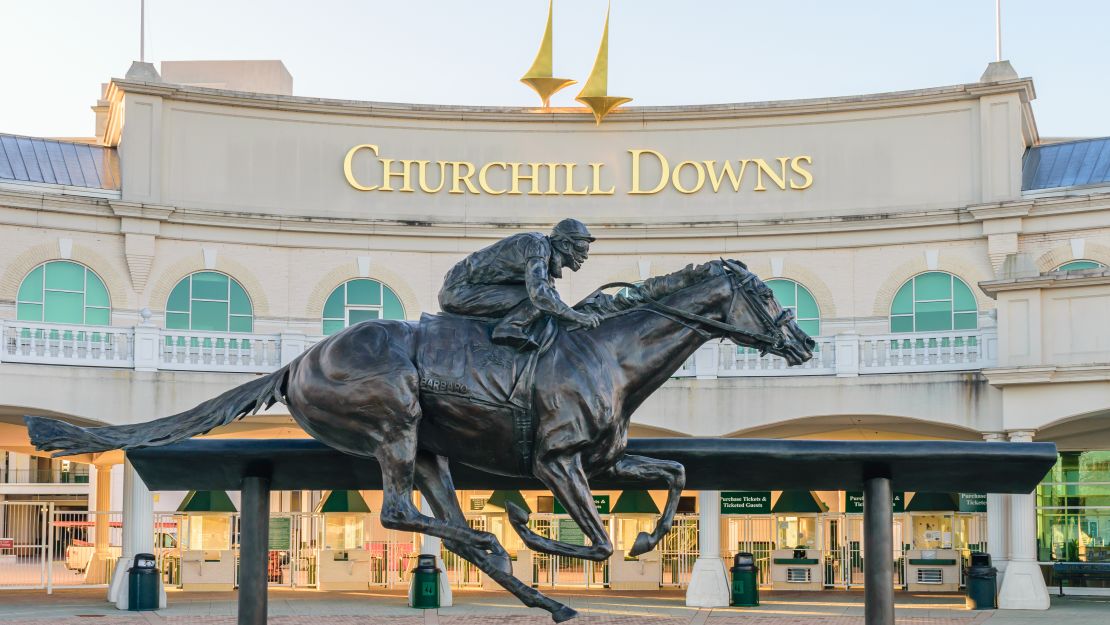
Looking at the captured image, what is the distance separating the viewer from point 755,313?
729 centimetres

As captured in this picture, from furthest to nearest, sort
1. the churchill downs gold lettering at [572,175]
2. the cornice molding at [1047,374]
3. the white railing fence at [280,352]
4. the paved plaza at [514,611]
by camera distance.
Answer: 1. the churchill downs gold lettering at [572,175]
2. the white railing fence at [280,352]
3. the cornice molding at [1047,374]
4. the paved plaza at [514,611]

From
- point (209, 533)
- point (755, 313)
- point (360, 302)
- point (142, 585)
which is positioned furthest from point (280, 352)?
point (755, 313)

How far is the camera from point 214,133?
3228 centimetres

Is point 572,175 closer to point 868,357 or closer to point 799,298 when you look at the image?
point 799,298

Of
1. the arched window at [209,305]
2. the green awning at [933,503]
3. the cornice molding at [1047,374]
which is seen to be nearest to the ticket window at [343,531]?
the arched window at [209,305]

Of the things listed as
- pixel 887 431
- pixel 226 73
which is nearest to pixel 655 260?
pixel 887 431

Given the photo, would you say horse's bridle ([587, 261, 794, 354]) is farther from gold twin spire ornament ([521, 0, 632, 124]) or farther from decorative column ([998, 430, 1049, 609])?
gold twin spire ornament ([521, 0, 632, 124])

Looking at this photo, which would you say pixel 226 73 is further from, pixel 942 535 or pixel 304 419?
pixel 304 419

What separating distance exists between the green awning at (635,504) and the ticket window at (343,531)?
5864mm

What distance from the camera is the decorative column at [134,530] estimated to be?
2702 cm

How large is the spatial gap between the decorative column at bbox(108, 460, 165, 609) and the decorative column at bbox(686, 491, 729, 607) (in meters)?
9.91

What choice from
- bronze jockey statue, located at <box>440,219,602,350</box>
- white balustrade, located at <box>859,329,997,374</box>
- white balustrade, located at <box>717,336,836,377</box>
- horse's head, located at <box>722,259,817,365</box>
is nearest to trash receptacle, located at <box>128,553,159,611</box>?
white balustrade, located at <box>717,336,836,377</box>

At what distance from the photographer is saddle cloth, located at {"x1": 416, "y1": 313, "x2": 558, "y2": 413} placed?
22.8 feet

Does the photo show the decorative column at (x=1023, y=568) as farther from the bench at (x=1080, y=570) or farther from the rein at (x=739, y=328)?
the rein at (x=739, y=328)
